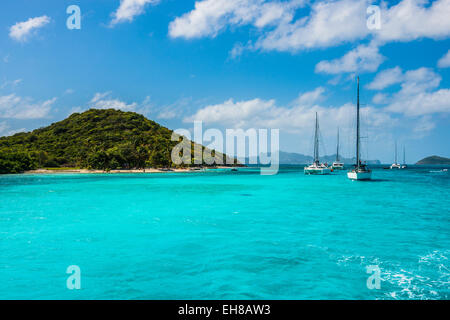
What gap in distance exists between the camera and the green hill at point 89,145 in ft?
345

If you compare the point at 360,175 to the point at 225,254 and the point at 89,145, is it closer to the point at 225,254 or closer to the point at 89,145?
the point at 225,254

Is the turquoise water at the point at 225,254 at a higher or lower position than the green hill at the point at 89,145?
lower

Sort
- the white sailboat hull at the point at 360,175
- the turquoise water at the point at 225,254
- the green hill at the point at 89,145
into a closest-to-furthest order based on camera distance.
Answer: the turquoise water at the point at 225,254 < the white sailboat hull at the point at 360,175 < the green hill at the point at 89,145

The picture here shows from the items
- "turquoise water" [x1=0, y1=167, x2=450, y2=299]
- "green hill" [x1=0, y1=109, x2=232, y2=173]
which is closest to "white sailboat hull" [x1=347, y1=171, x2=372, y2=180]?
"turquoise water" [x1=0, y1=167, x2=450, y2=299]

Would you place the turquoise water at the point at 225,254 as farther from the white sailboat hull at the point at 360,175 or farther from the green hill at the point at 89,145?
the green hill at the point at 89,145

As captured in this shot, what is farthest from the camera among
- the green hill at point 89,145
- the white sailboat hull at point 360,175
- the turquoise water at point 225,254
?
the green hill at point 89,145

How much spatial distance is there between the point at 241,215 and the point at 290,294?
1376 centimetres

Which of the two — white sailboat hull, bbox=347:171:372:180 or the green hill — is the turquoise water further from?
the green hill

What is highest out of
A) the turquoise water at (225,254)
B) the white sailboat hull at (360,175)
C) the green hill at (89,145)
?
the green hill at (89,145)

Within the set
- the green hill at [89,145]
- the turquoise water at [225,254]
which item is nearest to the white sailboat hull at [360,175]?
the turquoise water at [225,254]

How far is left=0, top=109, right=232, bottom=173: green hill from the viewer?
10512 cm

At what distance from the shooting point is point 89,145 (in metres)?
126

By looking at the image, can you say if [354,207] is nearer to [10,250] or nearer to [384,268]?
[384,268]
